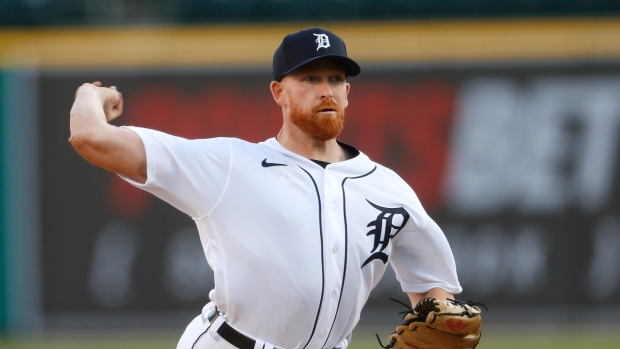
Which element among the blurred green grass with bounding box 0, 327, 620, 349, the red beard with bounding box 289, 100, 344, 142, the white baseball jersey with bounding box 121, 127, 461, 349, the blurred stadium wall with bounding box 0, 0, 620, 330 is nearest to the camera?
the white baseball jersey with bounding box 121, 127, 461, 349

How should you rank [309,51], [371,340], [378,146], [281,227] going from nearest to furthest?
[281,227] → [309,51] → [371,340] → [378,146]

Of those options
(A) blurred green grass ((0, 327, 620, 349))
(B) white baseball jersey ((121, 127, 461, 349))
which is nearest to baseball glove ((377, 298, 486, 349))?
(B) white baseball jersey ((121, 127, 461, 349))

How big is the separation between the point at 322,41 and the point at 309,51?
0.06m

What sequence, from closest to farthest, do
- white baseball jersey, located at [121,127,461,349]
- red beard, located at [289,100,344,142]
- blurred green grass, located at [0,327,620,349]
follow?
white baseball jersey, located at [121,127,461,349]
red beard, located at [289,100,344,142]
blurred green grass, located at [0,327,620,349]

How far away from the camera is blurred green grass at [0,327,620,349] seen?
27.3ft

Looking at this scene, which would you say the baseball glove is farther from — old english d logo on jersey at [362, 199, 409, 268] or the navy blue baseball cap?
the navy blue baseball cap

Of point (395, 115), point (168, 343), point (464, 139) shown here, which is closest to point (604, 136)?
point (464, 139)

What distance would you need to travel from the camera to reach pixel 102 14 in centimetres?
990

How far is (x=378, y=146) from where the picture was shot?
9383 mm

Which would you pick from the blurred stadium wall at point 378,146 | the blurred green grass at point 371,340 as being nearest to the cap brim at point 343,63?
the blurred green grass at point 371,340

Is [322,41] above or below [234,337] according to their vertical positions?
above

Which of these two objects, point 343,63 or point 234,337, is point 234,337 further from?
point 343,63

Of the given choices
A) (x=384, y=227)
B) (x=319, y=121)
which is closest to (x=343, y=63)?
(x=319, y=121)

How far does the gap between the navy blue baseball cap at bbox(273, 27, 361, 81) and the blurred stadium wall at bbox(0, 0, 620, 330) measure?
18.7ft
